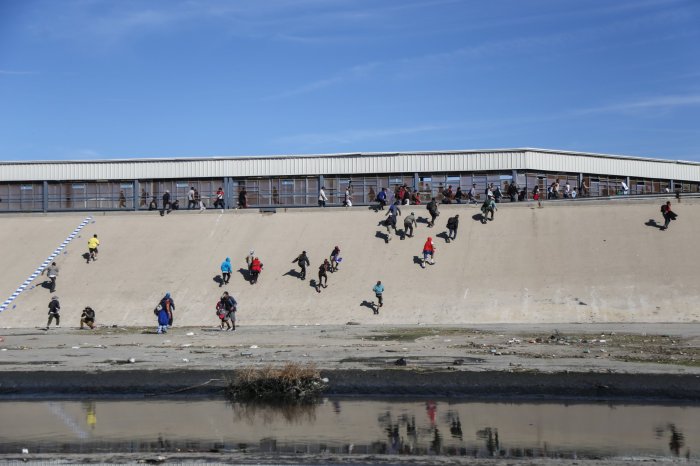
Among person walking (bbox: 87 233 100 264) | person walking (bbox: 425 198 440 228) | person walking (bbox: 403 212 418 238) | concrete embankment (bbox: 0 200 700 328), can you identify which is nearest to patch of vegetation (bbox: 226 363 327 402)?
concrete embankment (bbox: 0 200 700 328)

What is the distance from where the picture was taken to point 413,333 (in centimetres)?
3148

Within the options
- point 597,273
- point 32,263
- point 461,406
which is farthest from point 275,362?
point 32,263

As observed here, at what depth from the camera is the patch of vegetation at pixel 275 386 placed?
2067 centimetres

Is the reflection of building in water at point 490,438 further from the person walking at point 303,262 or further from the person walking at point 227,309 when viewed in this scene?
the person walking at point 303,262

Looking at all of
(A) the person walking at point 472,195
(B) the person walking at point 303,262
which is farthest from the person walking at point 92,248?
(A) the person walking at point 472,195

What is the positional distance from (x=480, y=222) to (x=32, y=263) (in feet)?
69.6

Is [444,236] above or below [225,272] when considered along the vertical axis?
above

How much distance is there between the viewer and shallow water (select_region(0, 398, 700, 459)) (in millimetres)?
16297

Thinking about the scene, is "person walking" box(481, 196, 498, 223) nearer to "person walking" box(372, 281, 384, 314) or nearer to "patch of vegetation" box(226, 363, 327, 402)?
"person walking" box(372, 281, 384, 314)

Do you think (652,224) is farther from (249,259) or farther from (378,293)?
(249,259)

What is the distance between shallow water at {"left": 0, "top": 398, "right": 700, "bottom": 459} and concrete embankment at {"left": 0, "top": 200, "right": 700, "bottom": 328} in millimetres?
15912

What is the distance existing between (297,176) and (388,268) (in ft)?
60.9

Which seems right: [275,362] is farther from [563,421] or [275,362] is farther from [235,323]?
[235,323]

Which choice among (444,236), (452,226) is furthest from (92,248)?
(452,226)
